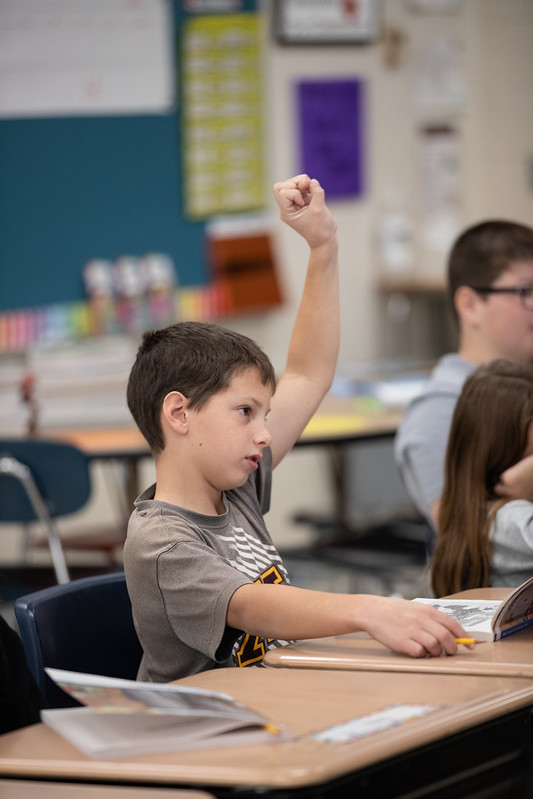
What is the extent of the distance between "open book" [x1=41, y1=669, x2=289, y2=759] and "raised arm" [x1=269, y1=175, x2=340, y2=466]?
2.42 feet

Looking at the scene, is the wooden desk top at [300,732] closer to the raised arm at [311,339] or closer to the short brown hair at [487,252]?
the raised arm at [311,339]

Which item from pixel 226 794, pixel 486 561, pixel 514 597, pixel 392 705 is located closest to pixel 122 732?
pixel 226 794

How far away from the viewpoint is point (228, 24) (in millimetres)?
4992

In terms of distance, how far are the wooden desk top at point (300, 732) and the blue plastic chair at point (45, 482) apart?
186 centimetres

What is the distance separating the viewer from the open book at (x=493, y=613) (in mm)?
1525

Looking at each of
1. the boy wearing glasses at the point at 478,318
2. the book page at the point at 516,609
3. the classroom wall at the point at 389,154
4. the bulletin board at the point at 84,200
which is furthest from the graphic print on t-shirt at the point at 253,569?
the classroom wall at the point at 389,154

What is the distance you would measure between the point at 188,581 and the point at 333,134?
4.13m

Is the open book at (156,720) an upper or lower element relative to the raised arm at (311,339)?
lower

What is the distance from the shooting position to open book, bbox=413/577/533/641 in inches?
60.1

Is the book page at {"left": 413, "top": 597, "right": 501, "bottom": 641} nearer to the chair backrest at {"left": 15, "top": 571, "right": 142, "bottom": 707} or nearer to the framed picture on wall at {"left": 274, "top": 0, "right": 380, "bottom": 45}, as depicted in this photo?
the chair backrest at {"left": 15, "top": 571, "right": 142, "bottom": 707}

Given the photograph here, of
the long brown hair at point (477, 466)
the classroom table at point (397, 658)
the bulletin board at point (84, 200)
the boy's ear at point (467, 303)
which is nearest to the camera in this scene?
the classroom table at point (397, 658)

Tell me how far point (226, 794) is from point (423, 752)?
0.20 m

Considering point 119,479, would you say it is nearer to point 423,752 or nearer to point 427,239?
point 427,239

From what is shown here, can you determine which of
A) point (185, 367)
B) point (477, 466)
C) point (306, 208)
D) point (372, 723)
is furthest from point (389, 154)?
point (372, 723)
